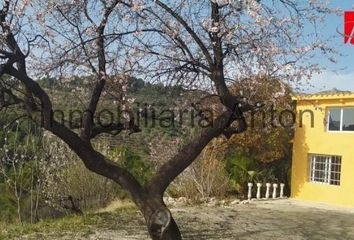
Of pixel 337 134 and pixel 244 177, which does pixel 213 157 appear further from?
pixel 337 134

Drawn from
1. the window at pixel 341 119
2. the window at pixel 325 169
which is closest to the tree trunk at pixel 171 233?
the window at pixel 341 119

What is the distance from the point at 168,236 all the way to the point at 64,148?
355 inches

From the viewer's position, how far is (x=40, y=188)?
1535cm

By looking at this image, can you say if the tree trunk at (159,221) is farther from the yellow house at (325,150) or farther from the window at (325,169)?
the window at (325,169)

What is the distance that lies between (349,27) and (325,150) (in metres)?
10.7

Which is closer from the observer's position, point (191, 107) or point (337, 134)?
point (191, 107)

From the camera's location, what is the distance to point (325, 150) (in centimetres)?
1867

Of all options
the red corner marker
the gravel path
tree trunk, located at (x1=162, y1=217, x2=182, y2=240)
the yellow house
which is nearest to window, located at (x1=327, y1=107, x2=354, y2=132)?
the yellow house

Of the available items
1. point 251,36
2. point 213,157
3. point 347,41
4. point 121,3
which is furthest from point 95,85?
point 213,157

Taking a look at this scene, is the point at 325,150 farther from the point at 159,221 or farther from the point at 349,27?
the point at 159,221

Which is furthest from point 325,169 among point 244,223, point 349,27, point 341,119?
point 349,27

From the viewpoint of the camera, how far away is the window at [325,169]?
60.7ft

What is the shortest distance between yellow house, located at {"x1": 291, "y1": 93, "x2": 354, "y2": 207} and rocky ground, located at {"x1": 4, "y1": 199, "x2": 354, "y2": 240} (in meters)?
1.89

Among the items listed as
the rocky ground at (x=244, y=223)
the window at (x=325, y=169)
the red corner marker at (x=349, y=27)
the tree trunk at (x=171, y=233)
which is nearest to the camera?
the tree trunk at (x=171, y=233)
